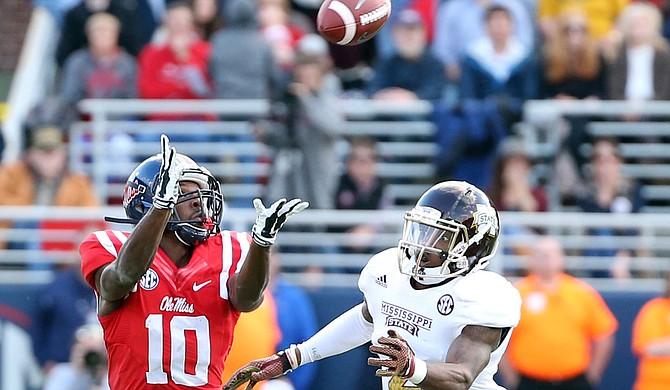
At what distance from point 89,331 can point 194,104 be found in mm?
2162

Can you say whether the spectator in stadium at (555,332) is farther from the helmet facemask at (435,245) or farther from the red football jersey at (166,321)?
the red football jersey at (166,321)

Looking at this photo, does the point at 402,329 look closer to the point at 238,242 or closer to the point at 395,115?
the point at 238,242

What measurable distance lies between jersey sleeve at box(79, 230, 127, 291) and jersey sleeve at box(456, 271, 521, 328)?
126cm

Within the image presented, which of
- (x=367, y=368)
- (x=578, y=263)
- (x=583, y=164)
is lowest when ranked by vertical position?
(x=367, y=368)

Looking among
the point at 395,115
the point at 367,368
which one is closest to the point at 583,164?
the point at 395,115

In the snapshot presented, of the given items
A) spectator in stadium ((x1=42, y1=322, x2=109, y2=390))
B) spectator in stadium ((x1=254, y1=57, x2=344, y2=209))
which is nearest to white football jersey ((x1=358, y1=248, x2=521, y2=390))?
spectator in stadium ((x1=42, y1=322, x2=109, y2=390))

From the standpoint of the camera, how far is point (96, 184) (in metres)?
10.3

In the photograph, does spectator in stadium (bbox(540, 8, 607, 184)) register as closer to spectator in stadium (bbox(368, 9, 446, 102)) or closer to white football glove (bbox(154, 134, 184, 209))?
spectator in stadium (bbox(368, 9, 446, 102))

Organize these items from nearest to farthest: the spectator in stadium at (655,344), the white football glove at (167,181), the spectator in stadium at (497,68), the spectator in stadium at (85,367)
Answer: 1. the white football glove at (167,181)
2. the spectator in stadium at (85,367)
3. the spectator in stadium at (655,344)
4. the spectator in stadium at (497,68)

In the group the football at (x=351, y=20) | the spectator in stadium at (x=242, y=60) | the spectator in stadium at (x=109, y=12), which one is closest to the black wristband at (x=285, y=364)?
the football at (x=351, y=20)

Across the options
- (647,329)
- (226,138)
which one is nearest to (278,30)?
(226,138)

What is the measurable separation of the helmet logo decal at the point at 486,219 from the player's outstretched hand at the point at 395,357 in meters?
0.64

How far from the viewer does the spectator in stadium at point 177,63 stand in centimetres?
1034

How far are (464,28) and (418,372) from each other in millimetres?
6214
